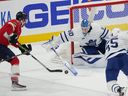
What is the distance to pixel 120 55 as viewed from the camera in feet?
15.8

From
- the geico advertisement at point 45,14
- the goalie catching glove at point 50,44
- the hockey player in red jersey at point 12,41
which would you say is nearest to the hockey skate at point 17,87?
the hockey player in red jersey at point 12,41

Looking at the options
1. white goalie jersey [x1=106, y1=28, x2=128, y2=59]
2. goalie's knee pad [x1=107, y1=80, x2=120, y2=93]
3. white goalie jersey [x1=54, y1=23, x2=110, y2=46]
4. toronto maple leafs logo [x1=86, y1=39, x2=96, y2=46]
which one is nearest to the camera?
goalie's knee pad [x1=107, y1=80, x2=120, y2=93]

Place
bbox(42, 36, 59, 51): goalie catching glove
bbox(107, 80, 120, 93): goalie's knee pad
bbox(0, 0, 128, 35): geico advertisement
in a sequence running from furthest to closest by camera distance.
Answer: bbox(0, 0, 128, 35): geico advertisement → bbox(42, 36, 59, 51): goalie catching glove → bbox(107, 80, 120, 93): goalie's knee pad

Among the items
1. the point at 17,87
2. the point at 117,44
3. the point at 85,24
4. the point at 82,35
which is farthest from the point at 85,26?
the point at 117,44

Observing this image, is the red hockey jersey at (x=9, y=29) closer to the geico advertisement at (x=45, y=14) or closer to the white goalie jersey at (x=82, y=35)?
the white goalie jersey at (x=82, y=35)

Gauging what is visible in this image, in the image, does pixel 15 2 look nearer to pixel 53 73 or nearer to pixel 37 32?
pixel 37 32

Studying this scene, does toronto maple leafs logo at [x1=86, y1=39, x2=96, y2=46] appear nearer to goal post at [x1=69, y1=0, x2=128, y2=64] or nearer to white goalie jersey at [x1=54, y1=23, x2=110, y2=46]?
white goalie jersey at [x1=54, y1=23, x2=110, y2=46]

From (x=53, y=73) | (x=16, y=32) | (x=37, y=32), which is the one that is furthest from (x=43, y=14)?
(x=16, y=32)

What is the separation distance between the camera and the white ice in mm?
5297

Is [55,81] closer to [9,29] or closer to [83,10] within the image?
[9,29]

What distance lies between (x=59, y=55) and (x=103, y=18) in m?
2.07

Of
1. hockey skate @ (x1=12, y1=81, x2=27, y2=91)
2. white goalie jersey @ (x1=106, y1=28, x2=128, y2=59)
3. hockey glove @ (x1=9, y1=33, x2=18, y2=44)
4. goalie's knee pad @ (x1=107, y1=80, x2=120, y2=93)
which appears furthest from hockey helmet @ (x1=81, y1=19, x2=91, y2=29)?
goalie's knee pad @ (x1=107, y1=80, x2=120, y2=93)

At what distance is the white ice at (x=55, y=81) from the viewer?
530 cm

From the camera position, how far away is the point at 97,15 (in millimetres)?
8500
